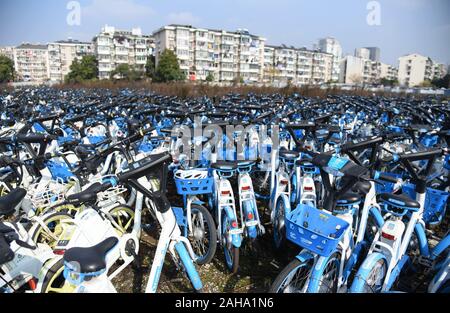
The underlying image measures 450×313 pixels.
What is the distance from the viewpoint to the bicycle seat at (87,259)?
1624mm

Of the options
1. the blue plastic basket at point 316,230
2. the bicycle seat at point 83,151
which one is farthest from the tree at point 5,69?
the blue plastic basket at point 316,230

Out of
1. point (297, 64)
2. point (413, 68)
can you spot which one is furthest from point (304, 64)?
point (413, 68)

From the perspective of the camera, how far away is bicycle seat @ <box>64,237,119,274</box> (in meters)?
1.62

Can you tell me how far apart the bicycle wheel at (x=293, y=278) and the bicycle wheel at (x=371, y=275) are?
1.08ft

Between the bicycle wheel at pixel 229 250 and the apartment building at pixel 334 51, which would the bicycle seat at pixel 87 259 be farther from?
the apartment building at pixel 334 51

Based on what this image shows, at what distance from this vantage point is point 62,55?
244ft

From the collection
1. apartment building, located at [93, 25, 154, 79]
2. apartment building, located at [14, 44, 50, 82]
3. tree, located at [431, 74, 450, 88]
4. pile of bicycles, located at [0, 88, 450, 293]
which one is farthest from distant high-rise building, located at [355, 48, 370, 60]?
pile of bicycles, located at [0, 88, 450, 293]

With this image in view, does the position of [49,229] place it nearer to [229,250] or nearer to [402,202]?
[229,250]

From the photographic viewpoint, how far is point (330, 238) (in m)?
1.88

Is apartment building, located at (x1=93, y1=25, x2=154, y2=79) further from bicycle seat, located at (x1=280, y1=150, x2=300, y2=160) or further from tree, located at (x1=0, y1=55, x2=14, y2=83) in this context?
bicycle seat, located at (x1=280, y1=150, x2=300, y2=160)

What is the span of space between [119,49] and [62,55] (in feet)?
69.0

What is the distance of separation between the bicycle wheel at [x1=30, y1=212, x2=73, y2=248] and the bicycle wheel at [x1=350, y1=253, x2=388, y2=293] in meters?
2.82
